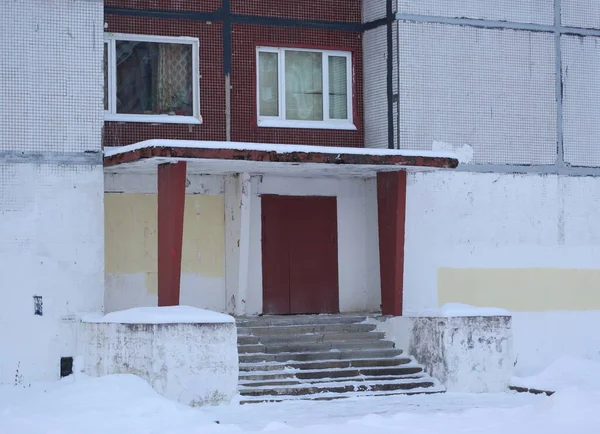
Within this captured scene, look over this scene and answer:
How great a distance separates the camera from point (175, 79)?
19594 mm

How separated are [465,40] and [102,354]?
27.8ft

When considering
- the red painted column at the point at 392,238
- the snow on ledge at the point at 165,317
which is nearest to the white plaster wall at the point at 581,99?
the red painted column at the point at 392,238

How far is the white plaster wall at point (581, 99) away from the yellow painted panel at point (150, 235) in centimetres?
644

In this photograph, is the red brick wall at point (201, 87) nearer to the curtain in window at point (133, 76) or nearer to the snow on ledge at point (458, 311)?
the curtain in window at point (133, 76)

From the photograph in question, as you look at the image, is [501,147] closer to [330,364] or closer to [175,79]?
[330,364]

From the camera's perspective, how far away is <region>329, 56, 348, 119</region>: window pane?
2048 cm

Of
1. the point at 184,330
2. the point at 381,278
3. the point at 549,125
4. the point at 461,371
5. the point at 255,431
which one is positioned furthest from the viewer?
the point at 549,125

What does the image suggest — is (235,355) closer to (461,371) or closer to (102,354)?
(102,354)

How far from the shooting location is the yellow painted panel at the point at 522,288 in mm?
19969

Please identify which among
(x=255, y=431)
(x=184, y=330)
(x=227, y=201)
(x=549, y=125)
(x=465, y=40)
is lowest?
(x=255, y=431)

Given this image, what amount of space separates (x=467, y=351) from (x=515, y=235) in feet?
10.9

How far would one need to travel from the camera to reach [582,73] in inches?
834

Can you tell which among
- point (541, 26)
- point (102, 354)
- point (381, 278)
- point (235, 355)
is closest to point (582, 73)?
point (541, 26)

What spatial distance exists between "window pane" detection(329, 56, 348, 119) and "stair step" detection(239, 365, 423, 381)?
4.84 m
